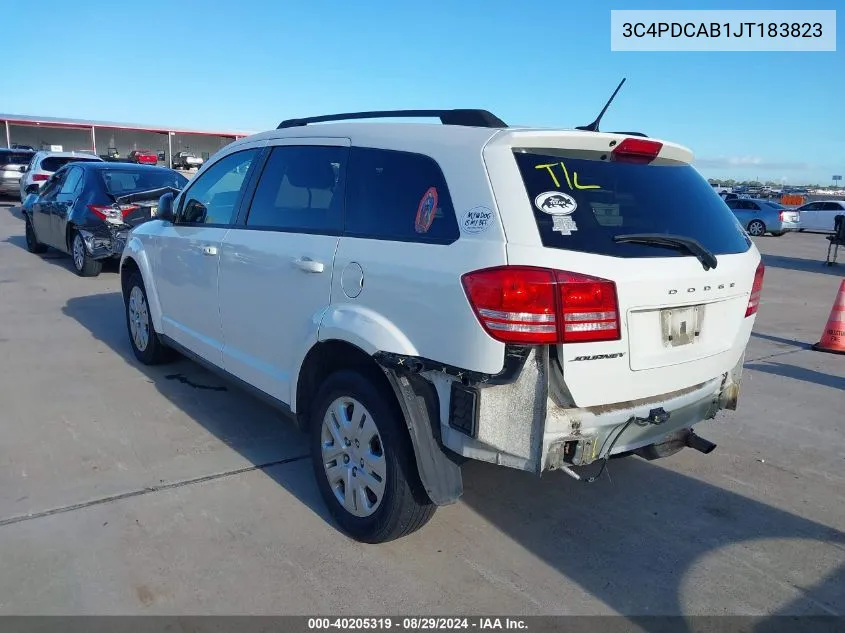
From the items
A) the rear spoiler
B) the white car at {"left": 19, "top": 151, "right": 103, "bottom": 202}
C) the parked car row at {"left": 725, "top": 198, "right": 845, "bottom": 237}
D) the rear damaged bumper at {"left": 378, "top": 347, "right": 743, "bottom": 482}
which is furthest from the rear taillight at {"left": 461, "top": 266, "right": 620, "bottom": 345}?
the parked car row at {"left": 725, "top": 198, "right": 845, "bottom": 237}

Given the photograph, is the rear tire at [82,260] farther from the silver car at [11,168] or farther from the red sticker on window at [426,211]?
the silver car at [11,168]

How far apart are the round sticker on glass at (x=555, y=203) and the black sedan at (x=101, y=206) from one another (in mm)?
7804

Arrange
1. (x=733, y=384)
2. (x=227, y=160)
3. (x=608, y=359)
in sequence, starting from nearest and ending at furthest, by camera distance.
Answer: (x=608, y=359) → (x=733, y=384) → (x=227, y=160)

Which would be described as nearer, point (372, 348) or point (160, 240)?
point (372, 348)

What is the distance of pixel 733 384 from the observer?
338 centimetres

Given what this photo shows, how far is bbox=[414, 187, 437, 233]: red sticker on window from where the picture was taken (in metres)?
2.84

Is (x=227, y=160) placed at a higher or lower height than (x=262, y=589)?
higher

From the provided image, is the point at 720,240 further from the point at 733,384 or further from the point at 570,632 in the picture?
the point at 570,632

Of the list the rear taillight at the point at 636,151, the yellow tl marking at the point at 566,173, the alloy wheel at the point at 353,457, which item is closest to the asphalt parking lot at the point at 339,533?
the alloy wheel at the point at 353,457

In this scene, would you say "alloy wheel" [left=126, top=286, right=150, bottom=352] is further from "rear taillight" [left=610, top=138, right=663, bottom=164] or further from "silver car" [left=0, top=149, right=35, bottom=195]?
"silver car" [left=0, top=149, right=35, bottom=195]

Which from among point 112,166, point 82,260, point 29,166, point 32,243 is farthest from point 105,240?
point 29,166

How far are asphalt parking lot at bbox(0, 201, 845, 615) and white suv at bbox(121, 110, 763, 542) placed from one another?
35 centimetres

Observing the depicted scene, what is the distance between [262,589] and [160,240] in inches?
125

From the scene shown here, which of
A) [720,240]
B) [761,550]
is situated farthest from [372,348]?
[761,550]
